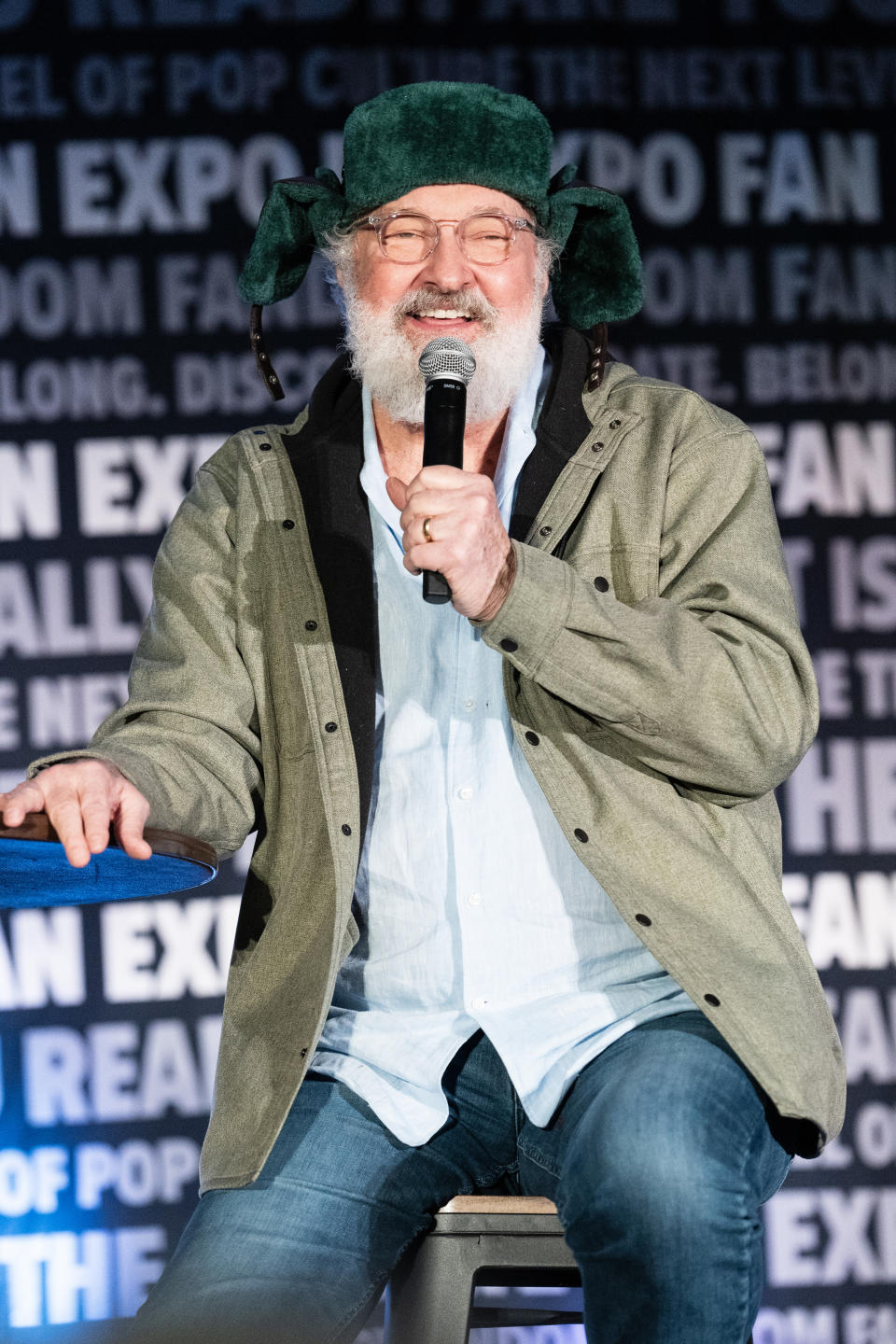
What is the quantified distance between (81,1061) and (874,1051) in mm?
1674

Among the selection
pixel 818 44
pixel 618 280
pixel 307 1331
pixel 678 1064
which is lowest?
pixel 307 1331

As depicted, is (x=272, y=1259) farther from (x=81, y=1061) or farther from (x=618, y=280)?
(x=81, y=1061)

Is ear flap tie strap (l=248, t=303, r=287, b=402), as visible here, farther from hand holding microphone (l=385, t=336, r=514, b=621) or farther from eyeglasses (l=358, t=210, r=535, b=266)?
hand holding microphone (l=385, t=336, r=514, b=621)

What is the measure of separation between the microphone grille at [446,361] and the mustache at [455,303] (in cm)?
30

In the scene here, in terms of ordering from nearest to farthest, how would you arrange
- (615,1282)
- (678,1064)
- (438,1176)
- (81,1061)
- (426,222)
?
(615,1282) → (678,1064) → (438,1176) → (426,222) → (81,1061)

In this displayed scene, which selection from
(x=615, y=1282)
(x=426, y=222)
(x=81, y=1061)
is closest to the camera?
(x=615, y=1282)

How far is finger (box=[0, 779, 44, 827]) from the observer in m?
1.33

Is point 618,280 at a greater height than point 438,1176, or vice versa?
point 618,280

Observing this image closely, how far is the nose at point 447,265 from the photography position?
1.87 m

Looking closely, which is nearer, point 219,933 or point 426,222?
point 426,222

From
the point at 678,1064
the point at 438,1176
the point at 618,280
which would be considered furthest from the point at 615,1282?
the point at 618,280

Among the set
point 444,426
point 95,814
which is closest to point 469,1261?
point 95,814

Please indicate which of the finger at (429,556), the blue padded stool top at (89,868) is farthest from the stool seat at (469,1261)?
the finger at (429,556)

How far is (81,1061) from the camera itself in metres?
3.17
